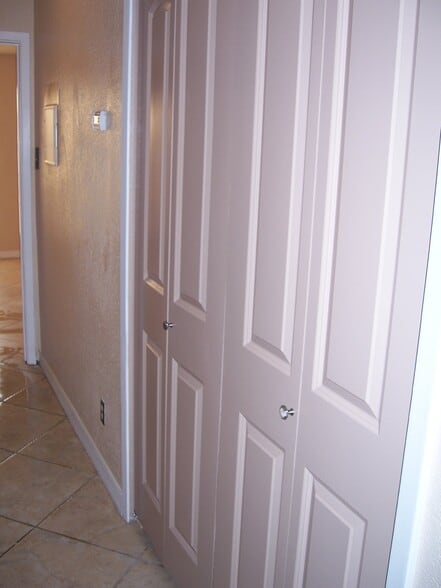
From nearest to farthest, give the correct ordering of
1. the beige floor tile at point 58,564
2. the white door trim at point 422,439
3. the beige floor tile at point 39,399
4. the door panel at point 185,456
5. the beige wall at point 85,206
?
the white door trim at point 422,439 < the door panel at point 185,456 < the beige floor tile at point 58,564 < the beige wall at point 85,206 < the beige floor tile at point 39,399

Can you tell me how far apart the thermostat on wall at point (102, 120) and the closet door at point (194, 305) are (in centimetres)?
65

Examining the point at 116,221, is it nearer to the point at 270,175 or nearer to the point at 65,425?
the point at 270,175

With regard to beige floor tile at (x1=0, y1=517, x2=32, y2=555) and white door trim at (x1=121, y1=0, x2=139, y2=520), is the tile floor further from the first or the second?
white door trim at (x1=121, y1=0, x2=139, y2=520)

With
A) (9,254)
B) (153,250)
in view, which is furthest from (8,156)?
(153,250)

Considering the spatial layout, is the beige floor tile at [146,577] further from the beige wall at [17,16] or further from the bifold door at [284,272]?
the beige wall at [17,16]

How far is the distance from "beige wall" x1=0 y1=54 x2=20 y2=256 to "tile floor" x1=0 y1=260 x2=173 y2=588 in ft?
16.9

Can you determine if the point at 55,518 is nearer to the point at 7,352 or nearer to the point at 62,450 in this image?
the point at 62,450

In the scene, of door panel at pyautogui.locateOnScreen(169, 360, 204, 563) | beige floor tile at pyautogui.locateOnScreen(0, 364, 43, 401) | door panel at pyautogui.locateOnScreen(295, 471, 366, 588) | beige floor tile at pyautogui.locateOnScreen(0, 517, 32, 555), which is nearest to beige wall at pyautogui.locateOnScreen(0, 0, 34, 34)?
beige floor tile at pyautogui.locateOnScreen(0, 364, 43, 401)

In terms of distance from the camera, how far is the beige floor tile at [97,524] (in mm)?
2369

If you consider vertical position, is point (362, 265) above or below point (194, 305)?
above

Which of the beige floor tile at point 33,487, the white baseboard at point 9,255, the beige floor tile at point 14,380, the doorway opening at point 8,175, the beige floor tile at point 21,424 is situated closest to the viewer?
the beige floor tile at point 33,487

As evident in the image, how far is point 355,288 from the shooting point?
44.3 inches

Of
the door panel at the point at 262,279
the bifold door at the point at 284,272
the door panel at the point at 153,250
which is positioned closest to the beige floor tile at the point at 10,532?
the door panel at the point at 153,250

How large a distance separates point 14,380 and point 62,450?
1125 mm
